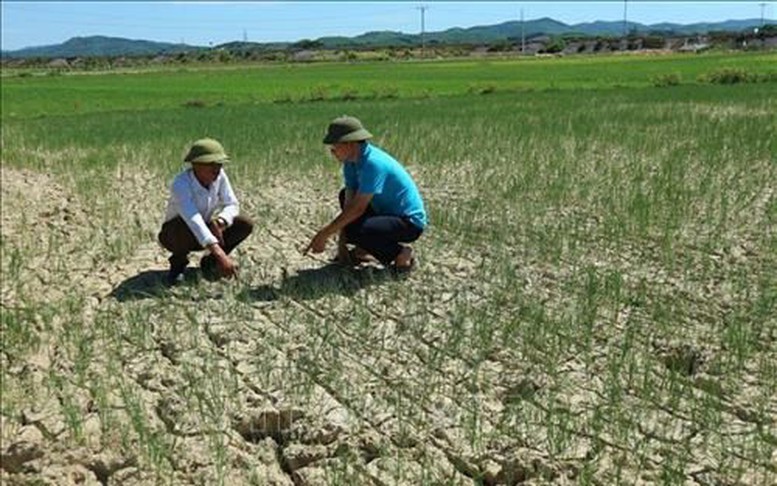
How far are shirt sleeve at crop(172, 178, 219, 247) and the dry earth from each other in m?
0.36

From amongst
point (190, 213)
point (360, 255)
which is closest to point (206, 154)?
point (190, 213)

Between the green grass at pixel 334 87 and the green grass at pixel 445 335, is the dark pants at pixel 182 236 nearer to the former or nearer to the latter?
the green grass at pixel 445 335

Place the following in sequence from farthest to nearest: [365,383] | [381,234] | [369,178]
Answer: [381,234] → [369,178] → [365,383]

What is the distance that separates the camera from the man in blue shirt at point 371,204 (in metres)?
5.04

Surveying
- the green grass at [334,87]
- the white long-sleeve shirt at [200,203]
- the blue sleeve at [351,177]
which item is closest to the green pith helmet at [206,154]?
the white long-sleeve shirt at [200,203]

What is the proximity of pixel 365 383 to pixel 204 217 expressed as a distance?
2.05 metres

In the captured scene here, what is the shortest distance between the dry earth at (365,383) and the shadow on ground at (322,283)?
0.8 inches

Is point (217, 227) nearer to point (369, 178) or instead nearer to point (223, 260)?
point (223, 260)

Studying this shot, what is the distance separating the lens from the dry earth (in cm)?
310

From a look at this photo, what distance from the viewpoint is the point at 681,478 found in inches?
112

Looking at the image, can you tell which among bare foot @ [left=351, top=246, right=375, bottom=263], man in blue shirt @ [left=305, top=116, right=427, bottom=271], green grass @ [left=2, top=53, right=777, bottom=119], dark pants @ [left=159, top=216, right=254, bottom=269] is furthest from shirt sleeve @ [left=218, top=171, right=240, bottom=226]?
green grass @ [left=2, top=53, right=777, bottom=119]

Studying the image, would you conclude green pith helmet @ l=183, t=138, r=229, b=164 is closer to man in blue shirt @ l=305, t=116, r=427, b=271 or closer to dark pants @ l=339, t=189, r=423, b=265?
man in blue shirt @ l=305, t=116, r=427, b=271

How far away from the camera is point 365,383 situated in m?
3.77

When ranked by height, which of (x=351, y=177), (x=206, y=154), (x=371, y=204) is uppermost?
(x=206, y=154)
